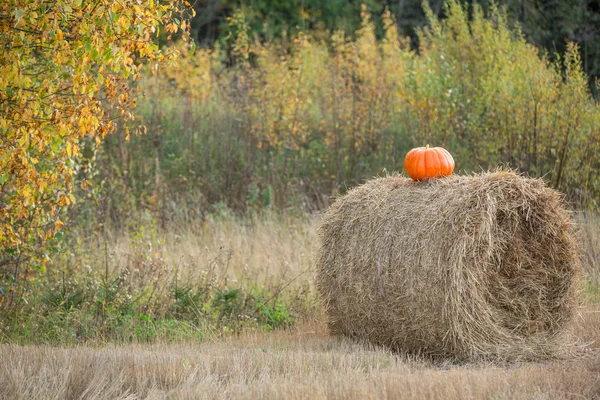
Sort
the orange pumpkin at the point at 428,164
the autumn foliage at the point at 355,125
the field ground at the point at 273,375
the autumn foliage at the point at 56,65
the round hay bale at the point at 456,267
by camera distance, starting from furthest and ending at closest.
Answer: the autumn foliage at the point at 355,125
the orange pumpkin at the point at 428,164
the round hay bale at the point at 456,267
the autumn foliage at the point at 56,65
the field ground at the point at 273,375

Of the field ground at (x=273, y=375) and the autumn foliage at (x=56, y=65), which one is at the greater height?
the autumn foliage at (x=56, y=65)

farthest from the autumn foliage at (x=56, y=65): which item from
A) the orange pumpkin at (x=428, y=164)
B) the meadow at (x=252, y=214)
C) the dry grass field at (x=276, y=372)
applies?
the orange pumpkin at (x=428, y=164)

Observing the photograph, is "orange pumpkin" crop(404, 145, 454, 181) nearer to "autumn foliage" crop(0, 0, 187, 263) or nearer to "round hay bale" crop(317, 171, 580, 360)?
"round hay bale" crop(317, 171, 580, 360)

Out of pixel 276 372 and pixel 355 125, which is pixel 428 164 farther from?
pixel 355 125

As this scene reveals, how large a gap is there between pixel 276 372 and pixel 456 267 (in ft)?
4.34

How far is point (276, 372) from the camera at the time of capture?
4809 millimetres

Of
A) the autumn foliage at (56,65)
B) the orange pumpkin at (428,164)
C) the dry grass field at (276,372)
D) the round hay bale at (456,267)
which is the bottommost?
the dry grass field at (276,372)

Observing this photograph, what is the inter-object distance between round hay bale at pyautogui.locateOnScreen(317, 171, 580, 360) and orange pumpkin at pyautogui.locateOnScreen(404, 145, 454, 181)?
0.32ft

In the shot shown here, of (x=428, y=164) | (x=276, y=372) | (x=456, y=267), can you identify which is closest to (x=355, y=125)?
(x=428, y=164)

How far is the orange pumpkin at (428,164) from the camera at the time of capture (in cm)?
576

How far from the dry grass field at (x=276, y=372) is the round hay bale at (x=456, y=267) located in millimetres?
194

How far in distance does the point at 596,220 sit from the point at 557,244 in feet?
10.3

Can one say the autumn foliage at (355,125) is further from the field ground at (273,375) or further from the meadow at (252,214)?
the field ground at (273,375)

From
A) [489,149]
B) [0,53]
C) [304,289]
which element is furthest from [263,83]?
[0,53]
